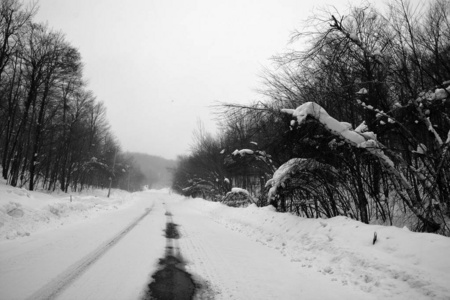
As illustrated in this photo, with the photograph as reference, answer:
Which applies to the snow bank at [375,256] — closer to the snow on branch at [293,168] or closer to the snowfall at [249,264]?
the snowfall at [249,264]

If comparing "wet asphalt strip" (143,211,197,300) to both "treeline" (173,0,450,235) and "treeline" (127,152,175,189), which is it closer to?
"treeline" (173,0,450,235)

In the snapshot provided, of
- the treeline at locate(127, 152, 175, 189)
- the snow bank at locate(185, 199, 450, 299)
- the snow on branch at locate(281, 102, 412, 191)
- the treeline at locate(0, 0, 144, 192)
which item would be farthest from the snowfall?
the treeline at locate(127, 152, 175, 189)

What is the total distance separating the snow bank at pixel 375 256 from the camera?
3.81m

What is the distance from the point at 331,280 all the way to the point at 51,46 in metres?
24.9

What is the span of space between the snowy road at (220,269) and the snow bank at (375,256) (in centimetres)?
2

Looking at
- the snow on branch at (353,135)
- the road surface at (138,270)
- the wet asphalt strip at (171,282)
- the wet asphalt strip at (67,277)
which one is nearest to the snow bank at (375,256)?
the road surface at (138,270)

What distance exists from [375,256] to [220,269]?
3.06 metres

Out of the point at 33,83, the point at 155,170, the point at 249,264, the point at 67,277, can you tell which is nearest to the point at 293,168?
the point at 249,264

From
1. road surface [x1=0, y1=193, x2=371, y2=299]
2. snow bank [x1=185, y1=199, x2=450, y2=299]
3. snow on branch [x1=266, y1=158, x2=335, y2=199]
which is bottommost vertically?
road surface [x1=0, y1=193, x2=371, y2=299]

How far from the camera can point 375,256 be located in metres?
4.76

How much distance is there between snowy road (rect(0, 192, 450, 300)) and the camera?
3854 mm

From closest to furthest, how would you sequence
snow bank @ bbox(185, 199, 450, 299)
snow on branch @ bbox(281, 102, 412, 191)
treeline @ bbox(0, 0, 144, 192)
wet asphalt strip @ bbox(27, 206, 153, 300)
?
wet asphalt strip @ bbox(27, 206, 153, 300)
snow bank @ bbox(185, 199, 450, 299)
snow on branch @ bbox(281, 102, 412, 191)
treeline @ bbox(0, 0, 144, 192)

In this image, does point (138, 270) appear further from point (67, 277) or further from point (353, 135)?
point (353, 135)

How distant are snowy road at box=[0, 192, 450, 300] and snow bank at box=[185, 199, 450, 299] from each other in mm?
17
